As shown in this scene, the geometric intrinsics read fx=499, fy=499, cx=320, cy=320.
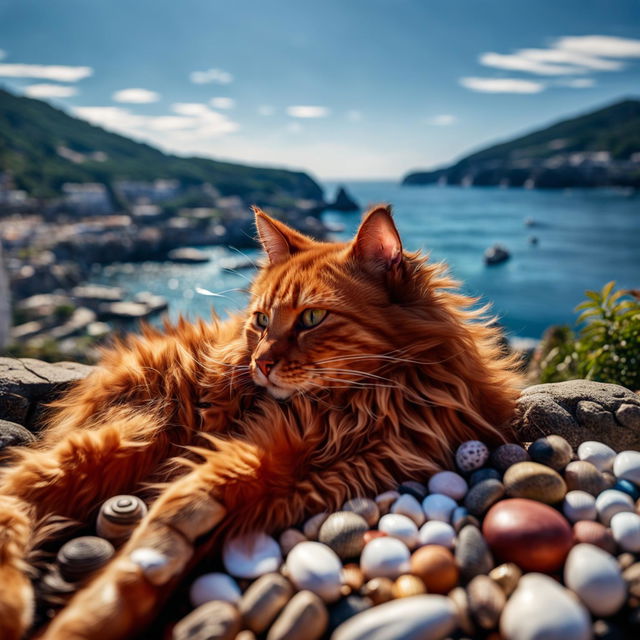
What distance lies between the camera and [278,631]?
40.3 inches

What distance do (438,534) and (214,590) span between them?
0.58 meters

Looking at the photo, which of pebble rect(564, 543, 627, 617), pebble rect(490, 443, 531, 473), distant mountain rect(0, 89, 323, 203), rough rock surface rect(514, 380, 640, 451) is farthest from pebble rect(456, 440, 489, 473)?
distant mountain rect(0, 89, 323, 203)

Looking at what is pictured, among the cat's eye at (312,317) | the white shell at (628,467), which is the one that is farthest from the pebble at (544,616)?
the cat's eye at (312,317)

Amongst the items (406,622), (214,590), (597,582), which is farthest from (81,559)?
(597,582)

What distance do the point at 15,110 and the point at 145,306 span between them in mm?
70392

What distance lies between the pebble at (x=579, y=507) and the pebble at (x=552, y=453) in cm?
15

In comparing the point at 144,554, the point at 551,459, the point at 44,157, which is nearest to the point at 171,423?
the point at 144,554

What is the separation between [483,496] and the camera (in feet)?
4.54

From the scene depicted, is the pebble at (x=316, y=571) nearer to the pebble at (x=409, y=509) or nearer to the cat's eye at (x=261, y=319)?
the pebble at (x=409, y=509)

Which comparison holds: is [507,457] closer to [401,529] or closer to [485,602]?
[401,529]

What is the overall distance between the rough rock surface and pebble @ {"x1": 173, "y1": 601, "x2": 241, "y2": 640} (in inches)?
45.9

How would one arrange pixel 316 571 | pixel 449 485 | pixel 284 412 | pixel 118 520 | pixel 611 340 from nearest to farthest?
pixel 316 571 < pixel 118 520 < pixel 449 485 < pixel 284 412 < pixel 611 340

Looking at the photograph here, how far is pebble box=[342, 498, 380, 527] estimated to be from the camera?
1401 mm

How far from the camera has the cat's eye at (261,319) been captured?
6.04 ft
